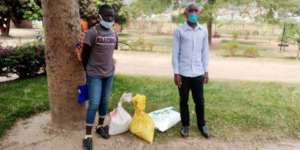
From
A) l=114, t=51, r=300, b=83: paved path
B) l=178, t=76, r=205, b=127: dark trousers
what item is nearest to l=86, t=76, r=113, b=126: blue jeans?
l=178, t=76, r=205, b=127: dark trousers

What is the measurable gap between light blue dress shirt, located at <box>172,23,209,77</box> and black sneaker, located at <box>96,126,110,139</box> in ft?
3.51

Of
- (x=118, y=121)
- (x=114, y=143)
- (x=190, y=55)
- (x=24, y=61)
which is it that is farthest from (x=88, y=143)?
(x=24, y=61)

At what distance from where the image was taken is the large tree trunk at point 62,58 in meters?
3.87

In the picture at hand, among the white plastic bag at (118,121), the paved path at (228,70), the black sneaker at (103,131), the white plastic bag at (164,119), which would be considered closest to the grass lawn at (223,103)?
the white plastic bag at (164,119)

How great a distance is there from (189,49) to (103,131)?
1.36 m

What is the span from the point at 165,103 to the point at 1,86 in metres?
3.27

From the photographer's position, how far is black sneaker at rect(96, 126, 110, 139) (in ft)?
12.9

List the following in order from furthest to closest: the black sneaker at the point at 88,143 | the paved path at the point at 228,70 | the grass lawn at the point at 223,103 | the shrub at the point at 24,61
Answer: the paved path at the point at 228,70 < the shrub at the point at 24,61 < the grass lawn at the point at 223,103 < the black sneaker at the point at 88,143

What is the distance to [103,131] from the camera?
13.0ft

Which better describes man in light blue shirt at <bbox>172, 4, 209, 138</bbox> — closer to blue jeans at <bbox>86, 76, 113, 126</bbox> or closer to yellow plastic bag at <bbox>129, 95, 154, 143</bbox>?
yellow plastic bag at <bbox>129, 95, 154, 143</bbox>

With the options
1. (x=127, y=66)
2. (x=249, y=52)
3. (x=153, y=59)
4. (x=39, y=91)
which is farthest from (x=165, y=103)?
(x=249, y=52)

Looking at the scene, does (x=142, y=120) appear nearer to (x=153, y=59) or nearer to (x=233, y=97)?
(x=233, y=97)

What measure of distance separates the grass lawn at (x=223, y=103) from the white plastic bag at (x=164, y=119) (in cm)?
7

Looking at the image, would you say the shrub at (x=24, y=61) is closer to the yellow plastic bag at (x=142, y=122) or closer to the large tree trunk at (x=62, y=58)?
the large tree trunk at (x=62, y=58)
